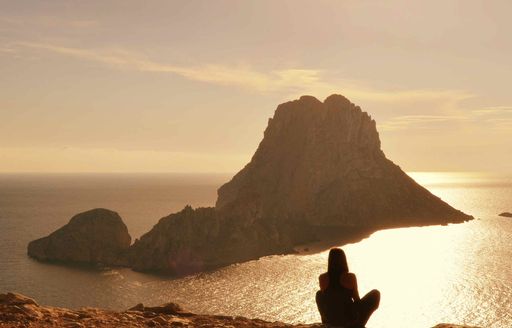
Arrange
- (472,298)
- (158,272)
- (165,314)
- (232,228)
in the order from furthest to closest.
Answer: (232,228), (158,272), (472,298), (165,314)

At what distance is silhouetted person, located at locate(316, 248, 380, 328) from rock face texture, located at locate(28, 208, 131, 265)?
125m

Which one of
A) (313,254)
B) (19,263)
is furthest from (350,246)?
(19,263)

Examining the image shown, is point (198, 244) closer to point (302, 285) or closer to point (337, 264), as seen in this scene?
point (302, 285)

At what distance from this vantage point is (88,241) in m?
133

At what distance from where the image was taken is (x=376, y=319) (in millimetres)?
88062

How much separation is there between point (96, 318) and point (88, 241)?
12490 centimetres

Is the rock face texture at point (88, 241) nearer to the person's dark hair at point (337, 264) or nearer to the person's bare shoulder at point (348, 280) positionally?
the person's dark hair at point (337, 264)

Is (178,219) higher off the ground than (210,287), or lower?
higher

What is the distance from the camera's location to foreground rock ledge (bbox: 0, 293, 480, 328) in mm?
15711

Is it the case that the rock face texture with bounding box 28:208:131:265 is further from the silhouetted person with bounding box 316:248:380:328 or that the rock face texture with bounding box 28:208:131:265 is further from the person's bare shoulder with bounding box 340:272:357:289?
the person's bare shoulder with bounding box 340:272:357:289

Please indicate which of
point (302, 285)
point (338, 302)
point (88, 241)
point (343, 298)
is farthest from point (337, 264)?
point (88, 241)

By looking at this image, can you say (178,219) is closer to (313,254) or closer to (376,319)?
(313,254)

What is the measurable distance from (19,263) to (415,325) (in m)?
106

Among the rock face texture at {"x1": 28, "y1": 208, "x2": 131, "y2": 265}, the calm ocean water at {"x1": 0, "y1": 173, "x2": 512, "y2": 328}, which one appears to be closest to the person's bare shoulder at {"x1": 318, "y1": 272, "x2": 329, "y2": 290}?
the calm ocean water at {"x1": 0, "y1": 173, "x2": 512, "y2": 328}
